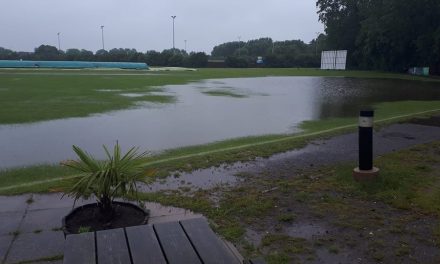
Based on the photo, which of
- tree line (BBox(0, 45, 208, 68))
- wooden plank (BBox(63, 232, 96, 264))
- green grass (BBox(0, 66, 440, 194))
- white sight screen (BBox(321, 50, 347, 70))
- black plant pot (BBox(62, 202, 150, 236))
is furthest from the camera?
tree line (BBox(0, 45, 208, 68))

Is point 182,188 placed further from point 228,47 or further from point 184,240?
point 228,47

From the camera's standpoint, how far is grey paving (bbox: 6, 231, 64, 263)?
3.86m

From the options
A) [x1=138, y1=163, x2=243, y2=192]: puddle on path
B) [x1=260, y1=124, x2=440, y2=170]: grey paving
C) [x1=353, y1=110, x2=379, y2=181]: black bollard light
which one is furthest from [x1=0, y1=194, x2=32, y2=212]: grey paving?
[x1=353, y1=110, x2=379, y2=181]: black bollard light

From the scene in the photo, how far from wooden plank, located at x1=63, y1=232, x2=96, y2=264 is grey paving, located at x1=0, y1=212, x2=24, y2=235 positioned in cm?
196

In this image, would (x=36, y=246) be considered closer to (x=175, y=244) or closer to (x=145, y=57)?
(x=175, y=244)

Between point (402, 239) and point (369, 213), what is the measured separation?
70cm

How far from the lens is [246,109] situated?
1591 centimetres

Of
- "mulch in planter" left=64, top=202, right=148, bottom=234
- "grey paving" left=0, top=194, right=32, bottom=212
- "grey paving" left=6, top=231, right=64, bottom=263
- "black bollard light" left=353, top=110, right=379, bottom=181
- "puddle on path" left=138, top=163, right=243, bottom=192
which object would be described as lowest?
"grey paving" left=6, top=231, right=64, bottom=263

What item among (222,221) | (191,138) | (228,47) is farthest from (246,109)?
(228,47)

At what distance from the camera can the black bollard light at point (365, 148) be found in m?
5.87

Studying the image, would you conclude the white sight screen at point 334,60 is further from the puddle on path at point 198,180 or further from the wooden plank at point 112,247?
the wooden plank at point 112,247

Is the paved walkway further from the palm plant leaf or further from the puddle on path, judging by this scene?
the puddle on path

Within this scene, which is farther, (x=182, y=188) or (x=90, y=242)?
(x=182, y=188)

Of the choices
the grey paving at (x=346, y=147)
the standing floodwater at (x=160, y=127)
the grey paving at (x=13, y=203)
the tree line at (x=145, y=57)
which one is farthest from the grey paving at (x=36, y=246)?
the tree line at (x=145, y=57)
